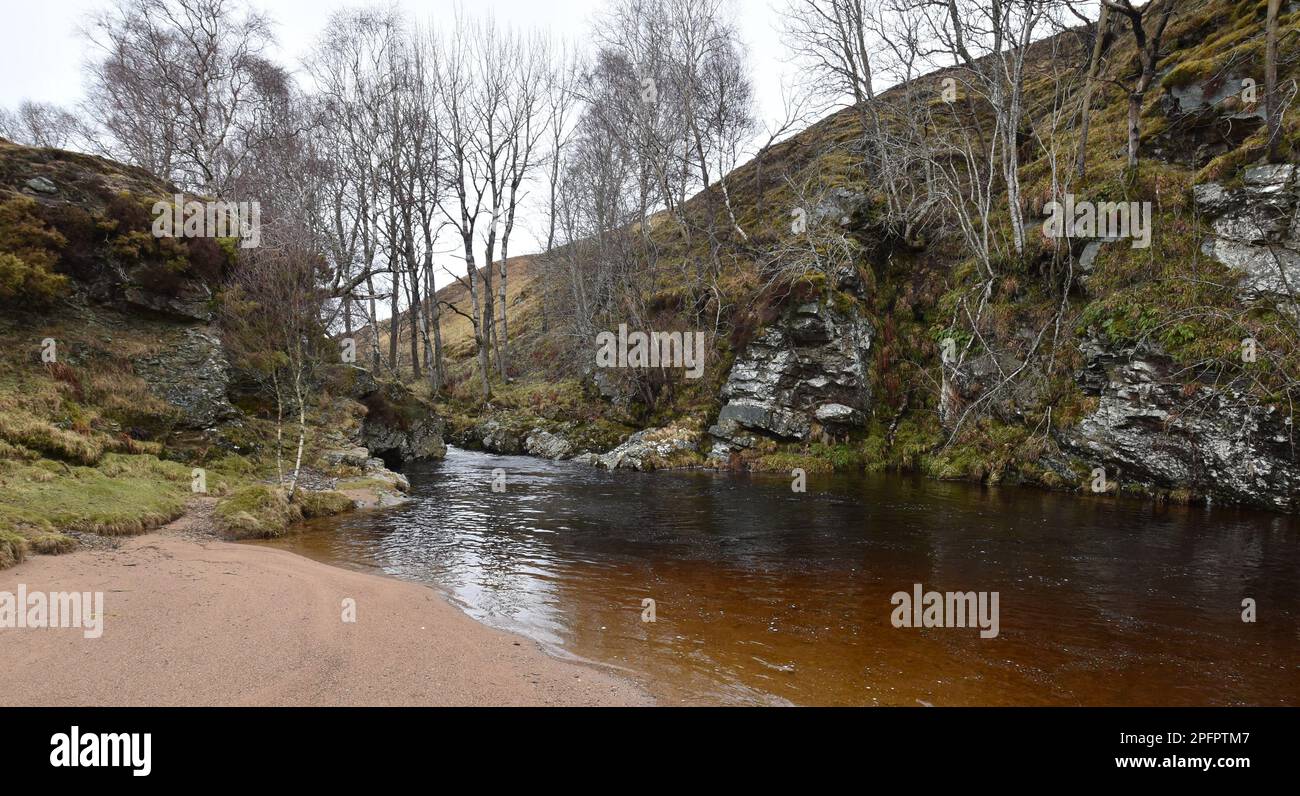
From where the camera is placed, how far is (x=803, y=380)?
803 inches

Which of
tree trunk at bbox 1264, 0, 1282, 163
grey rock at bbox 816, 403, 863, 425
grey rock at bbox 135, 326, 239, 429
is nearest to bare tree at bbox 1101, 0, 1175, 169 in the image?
tree trunk at bbox 1264, 0, 1282, 163

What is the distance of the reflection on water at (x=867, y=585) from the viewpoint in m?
5.06

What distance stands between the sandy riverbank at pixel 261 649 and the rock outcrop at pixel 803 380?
15.0m

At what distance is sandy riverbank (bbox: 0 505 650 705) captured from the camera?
4.13 metres

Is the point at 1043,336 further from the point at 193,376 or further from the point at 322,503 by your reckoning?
the point at 193,376

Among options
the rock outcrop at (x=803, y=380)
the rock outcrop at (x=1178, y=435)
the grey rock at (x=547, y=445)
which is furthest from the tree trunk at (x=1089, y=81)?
the grey rock at (x=547, y=445)

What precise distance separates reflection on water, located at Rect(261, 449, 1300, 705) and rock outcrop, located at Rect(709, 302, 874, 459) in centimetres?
604

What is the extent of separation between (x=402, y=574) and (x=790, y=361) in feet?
51.0

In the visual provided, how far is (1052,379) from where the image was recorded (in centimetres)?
1555

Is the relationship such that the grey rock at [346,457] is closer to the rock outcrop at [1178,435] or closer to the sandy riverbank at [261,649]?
the sandy riverbank at [261,649]

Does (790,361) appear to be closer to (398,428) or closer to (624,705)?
(398,428)

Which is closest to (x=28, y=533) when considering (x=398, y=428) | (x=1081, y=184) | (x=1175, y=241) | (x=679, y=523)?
(x=679, y=523)

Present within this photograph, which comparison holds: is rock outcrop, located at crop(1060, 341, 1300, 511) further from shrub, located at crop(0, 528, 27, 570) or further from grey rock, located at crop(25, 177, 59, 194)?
grey rock, located at crop(25, 177, 59, 194)

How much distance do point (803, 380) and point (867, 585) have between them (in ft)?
43.8
